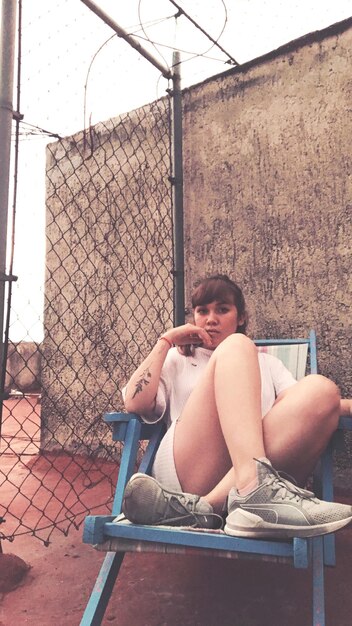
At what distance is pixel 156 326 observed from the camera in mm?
3361

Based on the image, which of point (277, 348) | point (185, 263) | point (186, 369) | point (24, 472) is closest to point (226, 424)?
point (186, 369)

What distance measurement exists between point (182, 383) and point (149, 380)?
0.68 ft

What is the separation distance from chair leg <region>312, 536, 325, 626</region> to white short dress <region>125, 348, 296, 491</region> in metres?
0.56

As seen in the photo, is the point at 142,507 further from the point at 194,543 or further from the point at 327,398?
the point at 327,398

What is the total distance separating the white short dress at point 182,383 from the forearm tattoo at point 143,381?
0.09m

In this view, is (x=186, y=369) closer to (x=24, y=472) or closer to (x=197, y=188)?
(x=197, y=188)

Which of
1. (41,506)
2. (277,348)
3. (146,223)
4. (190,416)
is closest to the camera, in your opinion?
(190,416)

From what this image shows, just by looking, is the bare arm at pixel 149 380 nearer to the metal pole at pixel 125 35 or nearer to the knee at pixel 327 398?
the knee at pixel 327 398

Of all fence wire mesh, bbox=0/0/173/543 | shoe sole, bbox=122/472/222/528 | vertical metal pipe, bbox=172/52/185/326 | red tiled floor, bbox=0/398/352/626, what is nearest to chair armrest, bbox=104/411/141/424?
shoe sole, bbox=122/472/222/528

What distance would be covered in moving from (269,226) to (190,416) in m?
1.60

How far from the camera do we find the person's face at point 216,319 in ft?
6.46

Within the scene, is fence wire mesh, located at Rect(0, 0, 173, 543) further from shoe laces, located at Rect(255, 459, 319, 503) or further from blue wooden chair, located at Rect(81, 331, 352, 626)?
shoe laces, located at Rect(255, 459, 319, 503)

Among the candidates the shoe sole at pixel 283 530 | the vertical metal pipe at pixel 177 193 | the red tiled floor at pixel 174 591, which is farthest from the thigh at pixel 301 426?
the vertical metal pipe at pixel 177 193

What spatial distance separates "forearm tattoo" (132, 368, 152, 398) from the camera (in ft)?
5.57
